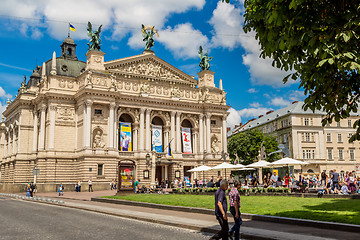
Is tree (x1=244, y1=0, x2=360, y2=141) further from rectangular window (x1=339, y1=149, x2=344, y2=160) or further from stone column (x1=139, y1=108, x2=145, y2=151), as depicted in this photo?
rectangular window (x1=339, y1=149, x2=344, y2=160)

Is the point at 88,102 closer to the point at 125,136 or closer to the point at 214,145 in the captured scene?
the point at 125,136

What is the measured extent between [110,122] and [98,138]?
312cm

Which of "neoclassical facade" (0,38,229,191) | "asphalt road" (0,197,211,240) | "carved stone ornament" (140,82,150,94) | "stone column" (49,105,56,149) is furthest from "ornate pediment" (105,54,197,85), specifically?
"asphalt road" (0,197,211,240)

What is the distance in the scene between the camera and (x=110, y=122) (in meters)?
55.8

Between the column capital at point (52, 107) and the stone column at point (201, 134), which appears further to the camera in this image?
the stone column at point (201, 134)

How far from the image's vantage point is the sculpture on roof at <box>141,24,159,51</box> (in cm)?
6475

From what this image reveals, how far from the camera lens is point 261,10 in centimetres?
1043

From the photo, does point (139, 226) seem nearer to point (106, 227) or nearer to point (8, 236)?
point (106, 227)

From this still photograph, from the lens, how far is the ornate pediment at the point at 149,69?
5967cm

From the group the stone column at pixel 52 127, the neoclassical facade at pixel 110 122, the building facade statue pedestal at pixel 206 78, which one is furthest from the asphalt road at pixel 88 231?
the building facade statue pedestal at pixel 206 78

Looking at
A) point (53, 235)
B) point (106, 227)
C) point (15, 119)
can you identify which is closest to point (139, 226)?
point (106, 227)

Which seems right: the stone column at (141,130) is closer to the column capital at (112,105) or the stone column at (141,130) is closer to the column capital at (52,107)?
the column capital at (112,105)

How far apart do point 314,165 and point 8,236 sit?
2982 inches

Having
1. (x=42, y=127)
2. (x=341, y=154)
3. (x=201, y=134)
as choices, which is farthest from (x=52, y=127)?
(x=341, y=154)
